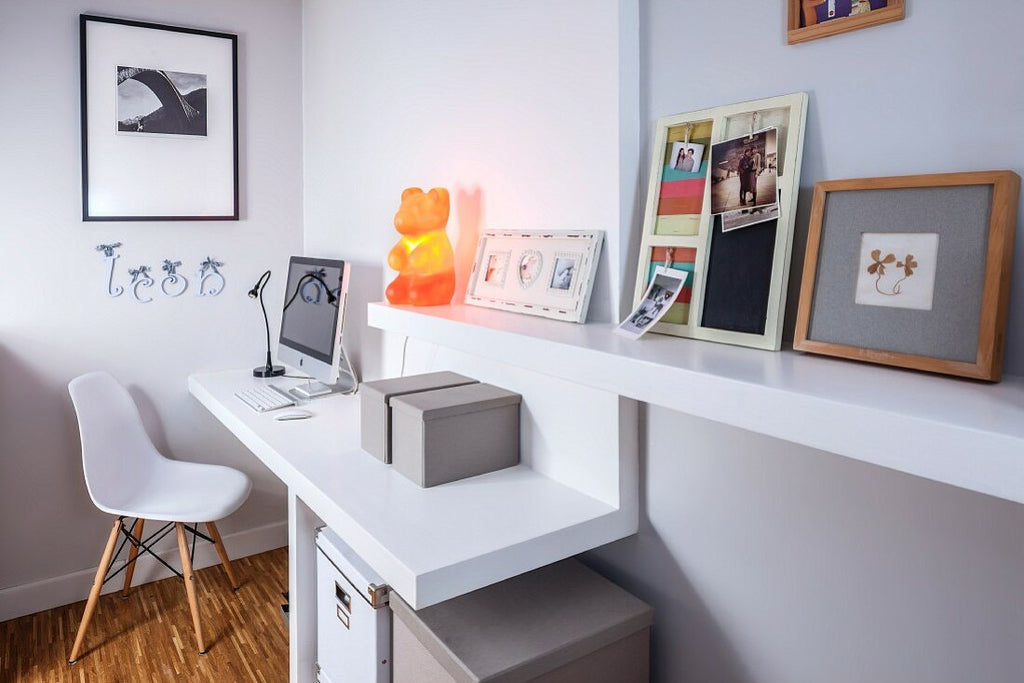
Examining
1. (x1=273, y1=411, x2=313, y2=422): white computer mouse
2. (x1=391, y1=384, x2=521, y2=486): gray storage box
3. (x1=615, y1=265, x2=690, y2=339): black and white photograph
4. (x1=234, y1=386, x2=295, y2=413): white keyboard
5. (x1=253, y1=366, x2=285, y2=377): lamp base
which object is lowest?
(x1=273, y1=411, x2=313, y2=422): white computer mouse

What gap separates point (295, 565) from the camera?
1.99m

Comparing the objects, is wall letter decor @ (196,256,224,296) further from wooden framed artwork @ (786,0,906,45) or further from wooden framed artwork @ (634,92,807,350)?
wooden framed artwork @ (786,0,906,45)

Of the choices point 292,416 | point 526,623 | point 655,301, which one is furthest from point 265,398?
point 655,301

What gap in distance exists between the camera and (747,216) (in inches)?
46.9

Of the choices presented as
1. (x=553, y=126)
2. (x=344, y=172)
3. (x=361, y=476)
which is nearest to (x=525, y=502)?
(x=361, y=476)

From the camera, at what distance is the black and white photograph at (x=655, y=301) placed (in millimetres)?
1248

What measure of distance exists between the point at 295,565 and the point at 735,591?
1216mm

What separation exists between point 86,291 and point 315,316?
94 centimetres

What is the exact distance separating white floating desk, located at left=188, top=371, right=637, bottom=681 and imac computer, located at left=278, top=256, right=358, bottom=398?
1.31 feet

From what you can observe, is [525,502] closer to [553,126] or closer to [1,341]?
[553,126]

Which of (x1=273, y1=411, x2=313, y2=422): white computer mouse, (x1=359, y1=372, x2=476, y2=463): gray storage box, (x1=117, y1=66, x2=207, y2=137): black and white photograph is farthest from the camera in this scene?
(x1=117, y1=66, x2=207, y2=137): black and white photograph

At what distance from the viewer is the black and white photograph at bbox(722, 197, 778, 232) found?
3.79 feet

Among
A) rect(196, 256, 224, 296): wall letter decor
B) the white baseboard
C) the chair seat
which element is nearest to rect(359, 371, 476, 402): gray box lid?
the chair seat

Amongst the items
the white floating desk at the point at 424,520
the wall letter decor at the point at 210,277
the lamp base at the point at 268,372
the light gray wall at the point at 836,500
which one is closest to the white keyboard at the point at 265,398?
the lamp base at the point at 268,372
